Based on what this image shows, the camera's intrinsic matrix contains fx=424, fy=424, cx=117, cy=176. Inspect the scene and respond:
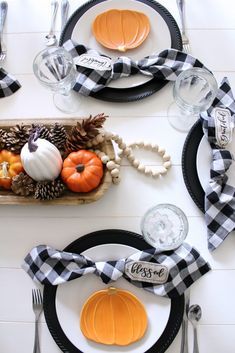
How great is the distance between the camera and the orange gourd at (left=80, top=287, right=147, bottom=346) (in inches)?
33.2

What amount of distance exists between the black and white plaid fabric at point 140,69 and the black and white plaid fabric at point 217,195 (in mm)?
147

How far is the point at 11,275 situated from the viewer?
0.91 metres

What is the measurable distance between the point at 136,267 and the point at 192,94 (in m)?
0.41

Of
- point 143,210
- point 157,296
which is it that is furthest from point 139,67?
point 157,296

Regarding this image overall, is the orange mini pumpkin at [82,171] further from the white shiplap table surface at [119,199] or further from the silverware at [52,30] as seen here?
the silverware at [52,30]

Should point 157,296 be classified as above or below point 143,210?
below

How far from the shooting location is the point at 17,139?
91 cm

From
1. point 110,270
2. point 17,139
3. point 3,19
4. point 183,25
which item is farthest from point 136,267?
point 3,19

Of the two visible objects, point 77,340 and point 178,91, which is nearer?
point 77,340

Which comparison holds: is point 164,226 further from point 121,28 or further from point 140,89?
point 121,28

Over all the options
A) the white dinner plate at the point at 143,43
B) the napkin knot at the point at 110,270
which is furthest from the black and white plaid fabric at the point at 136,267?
the white dinner plate at the point at 143,43

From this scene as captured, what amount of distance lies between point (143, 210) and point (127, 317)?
23 cm

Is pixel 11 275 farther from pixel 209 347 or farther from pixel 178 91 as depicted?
pixel 178 91

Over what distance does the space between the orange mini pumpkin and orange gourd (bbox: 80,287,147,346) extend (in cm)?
22
